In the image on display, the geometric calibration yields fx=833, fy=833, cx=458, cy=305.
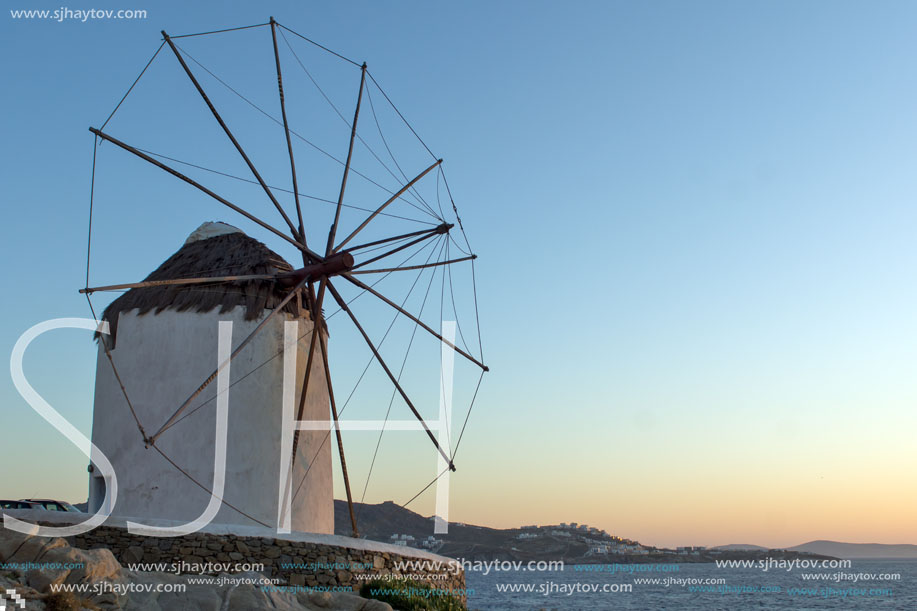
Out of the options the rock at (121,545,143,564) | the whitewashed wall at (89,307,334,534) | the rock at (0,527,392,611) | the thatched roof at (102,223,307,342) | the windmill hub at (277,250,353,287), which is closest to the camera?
the rock at (0,527,392,611)

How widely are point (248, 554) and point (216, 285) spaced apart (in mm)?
5095

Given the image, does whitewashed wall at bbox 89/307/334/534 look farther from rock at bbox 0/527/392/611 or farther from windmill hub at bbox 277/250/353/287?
rock at bbox 0/527/392/611

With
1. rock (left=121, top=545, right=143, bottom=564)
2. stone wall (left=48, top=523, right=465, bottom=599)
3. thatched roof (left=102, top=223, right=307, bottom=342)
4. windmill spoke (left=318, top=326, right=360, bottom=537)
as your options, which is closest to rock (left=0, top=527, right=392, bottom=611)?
stone wall (left=48, top=523, right=465, bottom=599)

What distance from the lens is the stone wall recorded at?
11.5m

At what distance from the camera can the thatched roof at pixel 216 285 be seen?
14.7 meters

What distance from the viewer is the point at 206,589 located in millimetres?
9344

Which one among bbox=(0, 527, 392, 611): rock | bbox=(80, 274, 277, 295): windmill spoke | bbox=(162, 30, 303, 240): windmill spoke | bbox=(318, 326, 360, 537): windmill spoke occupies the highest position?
bbox=(162, 30, 303, 240): windmill spoke

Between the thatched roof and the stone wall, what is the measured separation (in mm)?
4224

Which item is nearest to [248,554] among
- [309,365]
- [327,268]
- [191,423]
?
[191,423]

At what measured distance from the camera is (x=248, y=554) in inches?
467

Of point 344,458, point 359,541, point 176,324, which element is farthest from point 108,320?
point 359,541

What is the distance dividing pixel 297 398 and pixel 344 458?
162 centimetres

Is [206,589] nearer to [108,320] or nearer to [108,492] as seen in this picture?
[108,492]

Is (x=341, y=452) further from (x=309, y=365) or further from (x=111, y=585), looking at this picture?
(x=111, y=585)
